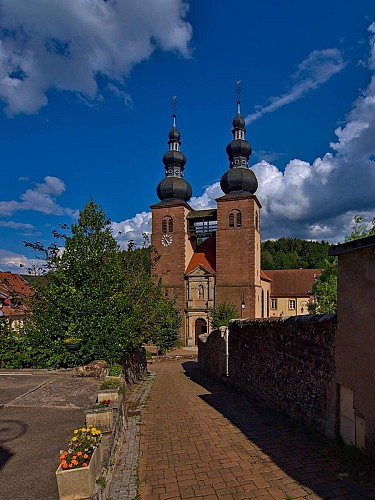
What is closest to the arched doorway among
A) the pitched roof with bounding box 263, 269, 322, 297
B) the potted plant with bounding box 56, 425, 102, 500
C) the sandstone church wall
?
the pitched roof with bounding box 263, 269, 322, 297

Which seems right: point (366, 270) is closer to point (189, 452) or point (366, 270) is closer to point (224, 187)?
point (189, 452)

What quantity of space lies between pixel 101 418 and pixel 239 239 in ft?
109

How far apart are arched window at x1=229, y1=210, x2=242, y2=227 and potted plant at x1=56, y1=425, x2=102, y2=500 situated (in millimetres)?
35089

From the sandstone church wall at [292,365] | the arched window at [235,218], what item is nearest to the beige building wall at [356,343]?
the sandstone church wall at [292,365]

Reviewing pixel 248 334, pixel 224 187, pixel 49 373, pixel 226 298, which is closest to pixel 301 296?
pixel 226 298

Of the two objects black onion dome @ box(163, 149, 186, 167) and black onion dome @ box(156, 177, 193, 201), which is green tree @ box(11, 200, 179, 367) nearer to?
black onion dome @ box(156, 177, 193, 201)

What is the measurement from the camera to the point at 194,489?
5082 mm

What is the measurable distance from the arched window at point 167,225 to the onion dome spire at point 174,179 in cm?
285

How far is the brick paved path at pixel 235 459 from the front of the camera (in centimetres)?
495

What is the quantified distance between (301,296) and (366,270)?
45683 mm

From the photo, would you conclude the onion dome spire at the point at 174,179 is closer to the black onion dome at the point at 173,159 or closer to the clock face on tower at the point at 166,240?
the black onion dome at the point at 173,159

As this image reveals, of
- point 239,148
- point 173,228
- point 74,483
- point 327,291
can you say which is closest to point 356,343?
point 74,483

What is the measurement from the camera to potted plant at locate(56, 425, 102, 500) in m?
4.01

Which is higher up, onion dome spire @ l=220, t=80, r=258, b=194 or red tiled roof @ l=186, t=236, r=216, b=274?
onion dome spire @ l=220, t=80, r=258, b=194
